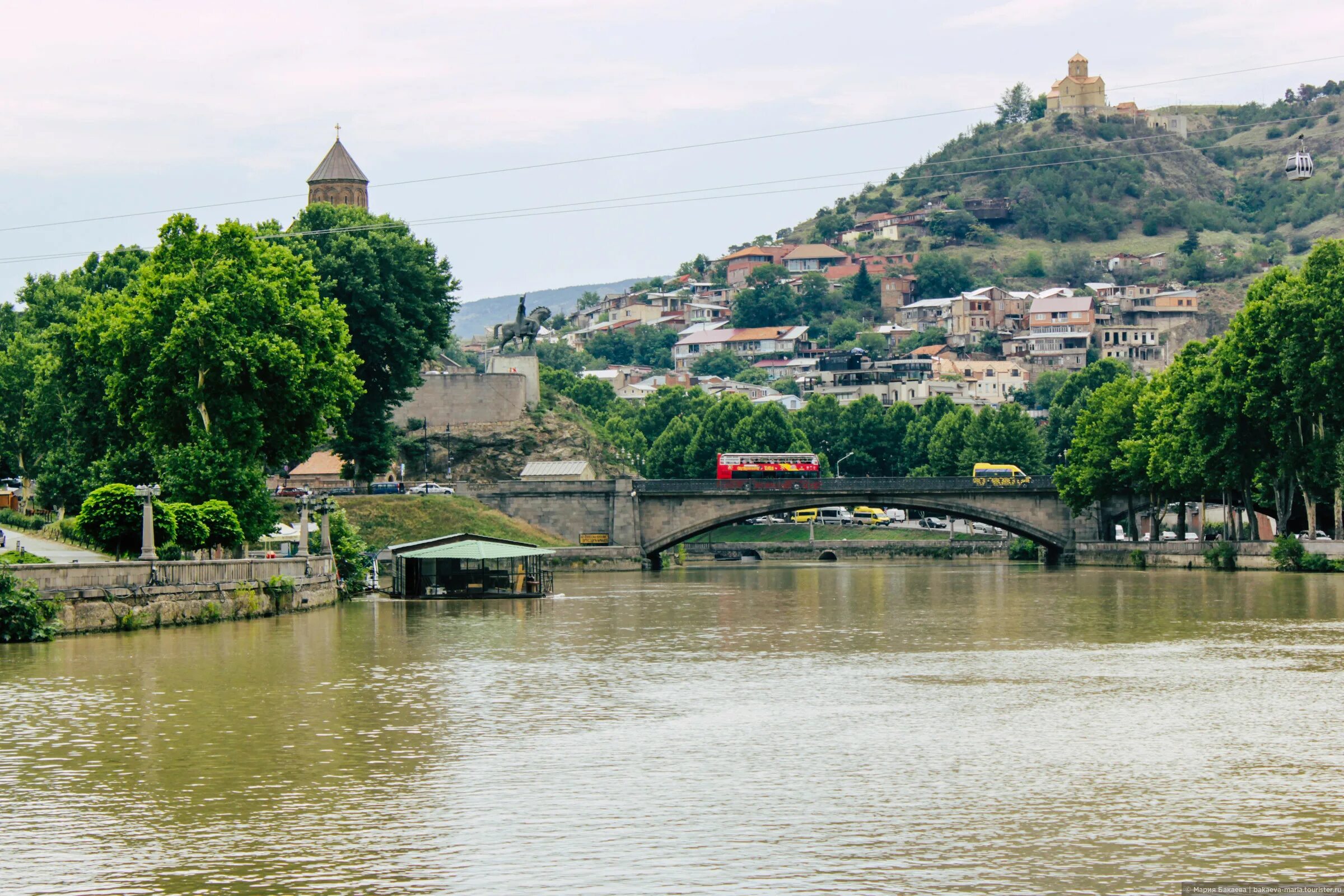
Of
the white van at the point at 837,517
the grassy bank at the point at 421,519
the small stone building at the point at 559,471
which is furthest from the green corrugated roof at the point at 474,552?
the white van at the point at 837,517

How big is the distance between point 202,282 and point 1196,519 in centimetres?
7926

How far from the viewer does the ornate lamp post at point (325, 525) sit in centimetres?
6100

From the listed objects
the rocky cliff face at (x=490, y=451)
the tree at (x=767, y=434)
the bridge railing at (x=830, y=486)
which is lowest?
the bridge railing at (x=830, y=486)

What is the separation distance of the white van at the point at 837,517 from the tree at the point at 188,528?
96.2m

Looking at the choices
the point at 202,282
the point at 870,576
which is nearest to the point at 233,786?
the point at 202,282

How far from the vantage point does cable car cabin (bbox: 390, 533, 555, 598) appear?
62812 millimetres

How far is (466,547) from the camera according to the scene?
6228 centimetres

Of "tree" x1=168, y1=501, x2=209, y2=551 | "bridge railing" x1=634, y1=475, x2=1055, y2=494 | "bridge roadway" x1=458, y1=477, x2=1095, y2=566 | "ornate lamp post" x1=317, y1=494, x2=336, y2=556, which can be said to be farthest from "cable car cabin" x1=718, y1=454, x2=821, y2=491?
"tree" x1=168, y1=501, x2=209, y2=551

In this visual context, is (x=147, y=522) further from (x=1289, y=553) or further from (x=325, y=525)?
(x=1289, y=553)

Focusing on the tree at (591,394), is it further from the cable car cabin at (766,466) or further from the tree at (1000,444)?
the cable car cabin at (766,466)

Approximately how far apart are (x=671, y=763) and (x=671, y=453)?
11799cm

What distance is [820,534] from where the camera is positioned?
134 m

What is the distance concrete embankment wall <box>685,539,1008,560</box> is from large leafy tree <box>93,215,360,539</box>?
66.5 metres

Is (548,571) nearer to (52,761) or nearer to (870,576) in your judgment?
(870,576)
